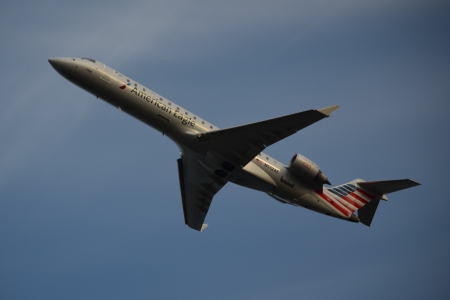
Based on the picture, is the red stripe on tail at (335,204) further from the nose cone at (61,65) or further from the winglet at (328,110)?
the nose cone at (61,65)

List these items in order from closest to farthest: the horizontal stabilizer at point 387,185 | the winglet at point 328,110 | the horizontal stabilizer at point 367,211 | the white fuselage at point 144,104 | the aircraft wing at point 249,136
→ the winglet at point 328,110 < the aircraft wing at point 249,136 < the white fuselage at point 144,104 < the horizontal stabilizer at point 387,185 < the horizontal stabilizer at point 367,211

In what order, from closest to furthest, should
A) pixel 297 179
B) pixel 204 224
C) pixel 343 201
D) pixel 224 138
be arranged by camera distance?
pixel 224 138 < pixel 297 179 < pixel 343 201 < pixel 204 224

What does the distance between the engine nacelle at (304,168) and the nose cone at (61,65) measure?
1360cm

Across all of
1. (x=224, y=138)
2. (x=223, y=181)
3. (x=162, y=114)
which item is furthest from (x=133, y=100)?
(x=223, y=181)

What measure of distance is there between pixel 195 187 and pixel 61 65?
1129 centimetres

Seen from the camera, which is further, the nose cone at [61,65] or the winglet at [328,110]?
the nose cone at [61,65]

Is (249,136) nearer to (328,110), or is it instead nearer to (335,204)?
(328,110)

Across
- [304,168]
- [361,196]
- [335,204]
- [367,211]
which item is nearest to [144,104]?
[304,168]

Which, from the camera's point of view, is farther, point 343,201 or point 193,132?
point 343,201

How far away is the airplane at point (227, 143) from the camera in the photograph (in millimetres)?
33438

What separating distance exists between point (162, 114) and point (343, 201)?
12.8 metres

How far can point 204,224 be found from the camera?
41.6 meters

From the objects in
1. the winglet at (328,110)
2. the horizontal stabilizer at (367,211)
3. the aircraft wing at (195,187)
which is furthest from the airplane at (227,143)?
the horizontal stabilizer at (367,211)

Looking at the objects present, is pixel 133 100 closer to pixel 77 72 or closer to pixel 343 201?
pixel 77 72
